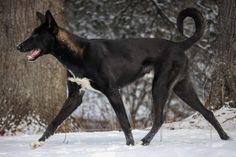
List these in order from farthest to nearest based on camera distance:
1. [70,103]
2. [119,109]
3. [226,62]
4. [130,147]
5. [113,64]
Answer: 1. [226,62]
2. [70,103]
3. [113,64]
4. [119,109]
5. [130,147]

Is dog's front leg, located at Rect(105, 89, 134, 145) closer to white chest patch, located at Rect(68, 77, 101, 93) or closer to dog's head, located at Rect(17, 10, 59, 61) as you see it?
white chest patch, located at Rect(68, 77, 101, 93)

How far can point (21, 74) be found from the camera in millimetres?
8031

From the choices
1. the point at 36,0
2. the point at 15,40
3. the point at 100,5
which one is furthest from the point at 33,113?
the point at 100,5

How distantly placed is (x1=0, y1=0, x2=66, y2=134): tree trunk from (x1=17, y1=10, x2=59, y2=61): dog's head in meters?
1.74

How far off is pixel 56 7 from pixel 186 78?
2574 millimetres

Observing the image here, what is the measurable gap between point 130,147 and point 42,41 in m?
1.54

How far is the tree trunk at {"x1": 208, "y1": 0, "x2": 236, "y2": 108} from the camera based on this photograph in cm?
796

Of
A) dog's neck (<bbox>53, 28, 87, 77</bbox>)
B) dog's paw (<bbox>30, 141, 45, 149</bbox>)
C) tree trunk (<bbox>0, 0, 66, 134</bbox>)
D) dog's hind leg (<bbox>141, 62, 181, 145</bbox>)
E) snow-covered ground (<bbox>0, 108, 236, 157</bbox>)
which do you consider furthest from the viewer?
tree trunk (<bbox>0, 0, 66, 134</bbox>)

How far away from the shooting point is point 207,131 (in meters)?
7.11

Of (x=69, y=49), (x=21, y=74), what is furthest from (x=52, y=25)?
(x=21, y=74)

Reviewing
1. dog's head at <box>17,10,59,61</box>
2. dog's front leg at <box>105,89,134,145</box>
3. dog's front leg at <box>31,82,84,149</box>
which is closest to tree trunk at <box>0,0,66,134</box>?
dog's front leg at <box>31,82,84,149</box>

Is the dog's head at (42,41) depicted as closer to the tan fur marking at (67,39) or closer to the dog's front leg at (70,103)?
the tan fur marking at (67,39)

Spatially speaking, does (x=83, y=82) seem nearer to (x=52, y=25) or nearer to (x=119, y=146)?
(x=52, y=25)

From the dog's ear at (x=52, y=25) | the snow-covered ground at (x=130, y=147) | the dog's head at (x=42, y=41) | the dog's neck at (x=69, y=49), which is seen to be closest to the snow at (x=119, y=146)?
the snow-covered ground at (x=130, y=147)
